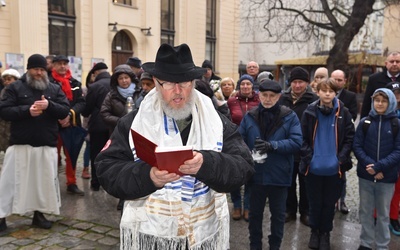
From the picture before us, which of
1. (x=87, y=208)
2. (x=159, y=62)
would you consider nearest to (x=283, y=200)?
(x=159, y=62)

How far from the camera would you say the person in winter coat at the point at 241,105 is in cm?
539

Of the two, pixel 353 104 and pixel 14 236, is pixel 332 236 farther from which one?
pixel 14 236

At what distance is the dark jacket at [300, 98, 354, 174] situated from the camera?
172 inches

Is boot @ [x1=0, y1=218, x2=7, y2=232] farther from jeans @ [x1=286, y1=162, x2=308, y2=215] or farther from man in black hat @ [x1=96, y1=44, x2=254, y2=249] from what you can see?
jeans @ [x1=286, y1=162, x2=308, y2=215]

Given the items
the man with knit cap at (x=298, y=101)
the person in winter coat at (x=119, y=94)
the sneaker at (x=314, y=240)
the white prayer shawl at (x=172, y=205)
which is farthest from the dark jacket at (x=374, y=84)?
the white prayer shawl at (x=172, y=205)

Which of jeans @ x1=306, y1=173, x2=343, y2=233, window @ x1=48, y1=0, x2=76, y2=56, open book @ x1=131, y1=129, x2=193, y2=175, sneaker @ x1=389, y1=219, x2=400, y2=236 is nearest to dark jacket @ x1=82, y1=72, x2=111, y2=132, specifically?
jeans @ x1=306, y1=173, x2=343, y2=233

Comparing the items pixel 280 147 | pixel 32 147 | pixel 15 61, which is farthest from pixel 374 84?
pixel 15 61

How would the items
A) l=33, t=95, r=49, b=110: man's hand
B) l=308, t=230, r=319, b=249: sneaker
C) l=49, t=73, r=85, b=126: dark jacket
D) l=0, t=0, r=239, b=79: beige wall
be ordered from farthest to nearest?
Answer: 1. l=0, t=0, r=239, b=79: beige wall
2. l=49, t=73, r=85, b=126: dark jacket
3. l=33, t=95, r=49, b=110: man's hand
4. l=308, t=230, r=319, b=249: sneaker

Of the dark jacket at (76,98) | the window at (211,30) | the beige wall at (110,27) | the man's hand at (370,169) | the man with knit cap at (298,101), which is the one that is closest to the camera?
the man's hand at (370,169)

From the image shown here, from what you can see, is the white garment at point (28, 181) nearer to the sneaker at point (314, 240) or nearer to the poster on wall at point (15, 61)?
the sneaker at point (314, 240)

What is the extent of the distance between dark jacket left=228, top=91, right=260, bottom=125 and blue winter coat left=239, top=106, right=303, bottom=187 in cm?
119

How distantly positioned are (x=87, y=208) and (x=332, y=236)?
3.34m

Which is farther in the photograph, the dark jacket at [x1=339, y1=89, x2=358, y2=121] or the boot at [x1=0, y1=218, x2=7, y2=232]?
the dark jacket at [x1=339, y1=89, x2=358, y2=121]

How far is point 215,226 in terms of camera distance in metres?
2.48
